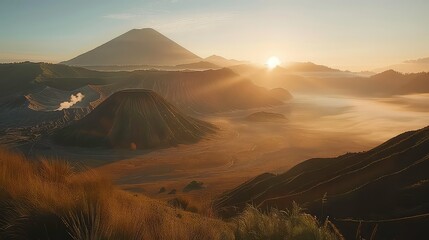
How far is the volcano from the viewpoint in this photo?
60.0 m

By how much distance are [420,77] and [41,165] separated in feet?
703

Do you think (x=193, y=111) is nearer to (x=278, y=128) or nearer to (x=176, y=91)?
(x=176, y=91)

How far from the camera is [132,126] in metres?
63.2

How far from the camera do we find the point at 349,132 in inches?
3046

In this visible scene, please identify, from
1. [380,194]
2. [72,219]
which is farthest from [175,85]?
[72,219]

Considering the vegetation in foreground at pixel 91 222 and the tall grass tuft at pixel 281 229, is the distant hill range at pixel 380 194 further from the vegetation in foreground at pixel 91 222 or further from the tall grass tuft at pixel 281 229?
the vegetation in foreground at pixel 91 222

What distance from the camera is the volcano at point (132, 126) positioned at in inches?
2361

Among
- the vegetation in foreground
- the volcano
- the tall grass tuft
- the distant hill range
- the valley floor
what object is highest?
the vegetation in foreground

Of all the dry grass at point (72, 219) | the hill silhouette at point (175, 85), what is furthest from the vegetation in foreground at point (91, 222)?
the hill silhouette at point (175, 85)

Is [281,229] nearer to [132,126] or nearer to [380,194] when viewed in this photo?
[380,194]

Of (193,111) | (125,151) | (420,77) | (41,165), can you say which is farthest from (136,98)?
(420,77)

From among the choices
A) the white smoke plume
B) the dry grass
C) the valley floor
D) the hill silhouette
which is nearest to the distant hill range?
the dry grass

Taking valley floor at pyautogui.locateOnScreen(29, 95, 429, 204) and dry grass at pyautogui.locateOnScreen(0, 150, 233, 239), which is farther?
valley floor at pyautogui.locateOnScreen(29, 95, 429, 204)

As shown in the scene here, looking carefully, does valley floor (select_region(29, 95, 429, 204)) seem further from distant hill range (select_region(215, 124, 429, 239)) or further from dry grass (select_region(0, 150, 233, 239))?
dry grass (select_region(0, 150, 233, 239))
